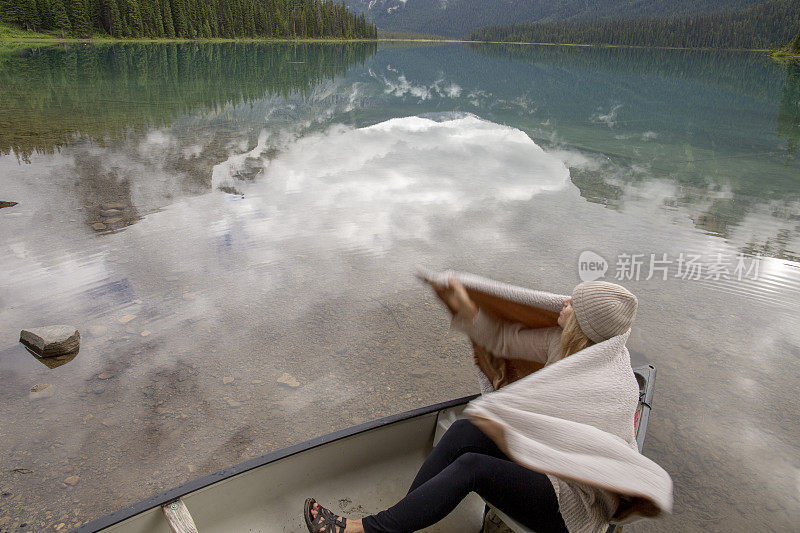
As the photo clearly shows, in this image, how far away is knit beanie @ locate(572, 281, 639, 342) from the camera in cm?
245

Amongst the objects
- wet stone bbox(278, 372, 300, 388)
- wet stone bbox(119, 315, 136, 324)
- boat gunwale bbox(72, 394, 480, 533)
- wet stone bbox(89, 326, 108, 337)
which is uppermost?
boat gunwale bbox(72, 394, 480, 533)

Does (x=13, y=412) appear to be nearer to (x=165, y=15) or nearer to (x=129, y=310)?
(x=129, y=310)

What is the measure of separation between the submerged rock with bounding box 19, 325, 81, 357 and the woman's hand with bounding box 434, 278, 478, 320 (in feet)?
14.0

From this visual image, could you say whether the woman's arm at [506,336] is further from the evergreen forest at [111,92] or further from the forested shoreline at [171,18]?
the forested shoreline at [171,18]

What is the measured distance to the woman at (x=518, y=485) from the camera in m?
2.41

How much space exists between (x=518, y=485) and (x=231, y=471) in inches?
64.6

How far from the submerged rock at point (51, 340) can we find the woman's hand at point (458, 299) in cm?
426

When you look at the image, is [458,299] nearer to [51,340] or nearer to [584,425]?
[584,425]

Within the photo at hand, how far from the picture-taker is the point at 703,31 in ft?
479

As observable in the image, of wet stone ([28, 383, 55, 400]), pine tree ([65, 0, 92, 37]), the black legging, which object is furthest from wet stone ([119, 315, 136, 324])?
pine tree ([65, 0, 92, 37])

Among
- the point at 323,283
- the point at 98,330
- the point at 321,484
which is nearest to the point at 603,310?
the point at 321,484

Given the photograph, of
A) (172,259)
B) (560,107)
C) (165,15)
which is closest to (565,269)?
(172,259)

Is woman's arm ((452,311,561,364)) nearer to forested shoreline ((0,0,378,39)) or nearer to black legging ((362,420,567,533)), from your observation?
black legging ((362,420,567,533))

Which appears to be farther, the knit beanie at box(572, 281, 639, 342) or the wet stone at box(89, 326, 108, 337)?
the wet stone at box(89, 326, 108, 337)
